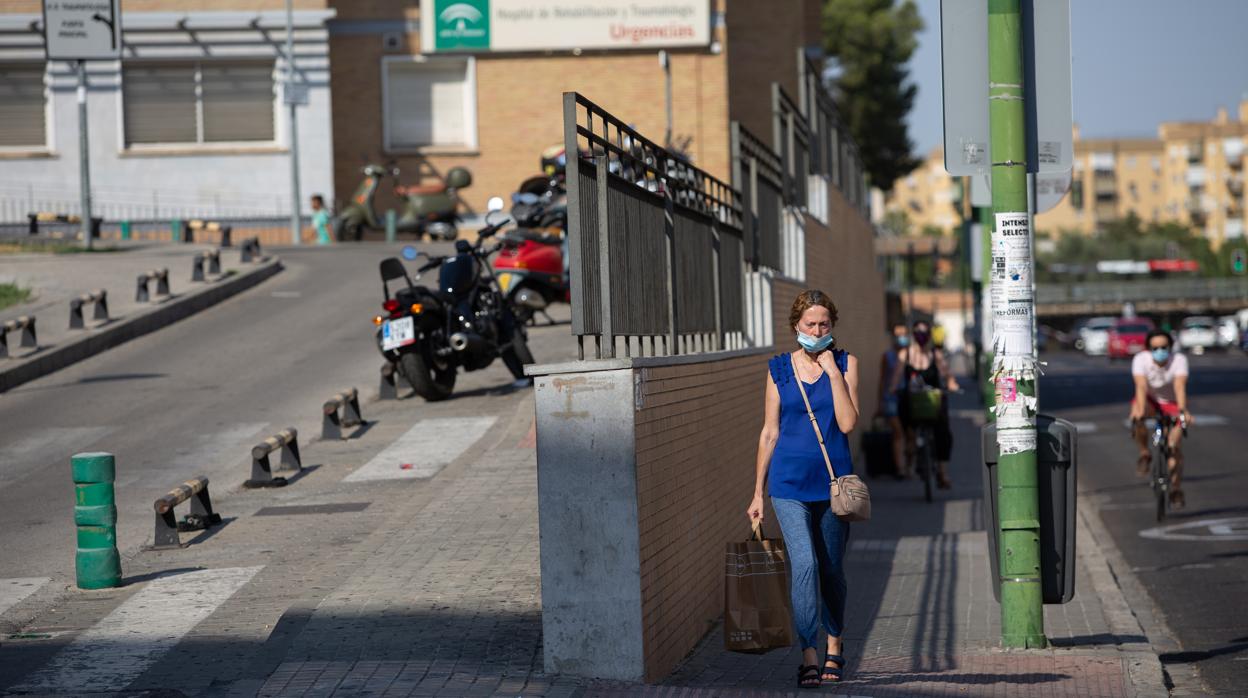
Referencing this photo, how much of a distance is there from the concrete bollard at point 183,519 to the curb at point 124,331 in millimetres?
6690

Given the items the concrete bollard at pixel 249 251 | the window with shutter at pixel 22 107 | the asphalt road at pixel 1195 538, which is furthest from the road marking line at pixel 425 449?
the window with shutter at pixel 22 107

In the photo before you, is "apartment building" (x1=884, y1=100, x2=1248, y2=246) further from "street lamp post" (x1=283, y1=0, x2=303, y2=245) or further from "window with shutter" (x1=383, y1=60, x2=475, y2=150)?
"street lamp post" (x1=283, y1=0, x2=303, y2=245)

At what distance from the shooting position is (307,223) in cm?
4228

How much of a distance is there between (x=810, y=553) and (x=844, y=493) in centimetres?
31

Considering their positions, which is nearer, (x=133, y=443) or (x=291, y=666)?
(x=291, y=666)

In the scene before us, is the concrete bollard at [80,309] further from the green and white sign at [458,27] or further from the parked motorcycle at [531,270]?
the green and white sign at [458,27]

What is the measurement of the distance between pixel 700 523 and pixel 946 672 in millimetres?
1523

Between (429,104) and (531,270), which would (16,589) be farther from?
(429,104)

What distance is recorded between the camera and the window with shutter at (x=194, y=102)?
139 ft

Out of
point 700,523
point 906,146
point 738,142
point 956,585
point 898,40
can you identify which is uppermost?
point 898,40

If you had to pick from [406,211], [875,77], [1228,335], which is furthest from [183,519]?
[1228,335]

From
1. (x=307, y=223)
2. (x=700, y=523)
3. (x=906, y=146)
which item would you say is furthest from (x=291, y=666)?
(x=906, y=146)

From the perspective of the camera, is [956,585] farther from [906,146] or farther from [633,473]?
[906,146]

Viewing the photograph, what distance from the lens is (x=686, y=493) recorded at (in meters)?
8.28
